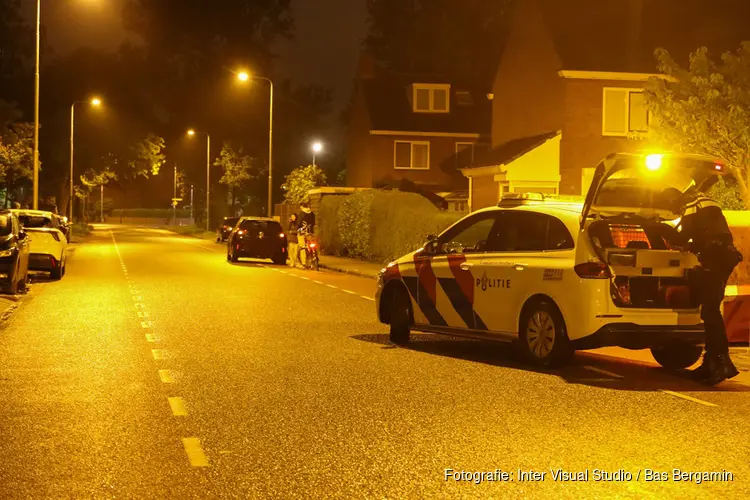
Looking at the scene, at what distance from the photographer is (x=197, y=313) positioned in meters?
18.1

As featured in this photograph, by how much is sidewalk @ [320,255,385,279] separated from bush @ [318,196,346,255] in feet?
4.00

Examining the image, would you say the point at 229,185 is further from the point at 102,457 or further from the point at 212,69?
the point at 102,457

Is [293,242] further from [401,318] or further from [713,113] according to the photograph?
[401,318]

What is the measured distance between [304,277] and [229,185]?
5466 cm

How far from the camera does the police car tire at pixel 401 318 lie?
1402 cm

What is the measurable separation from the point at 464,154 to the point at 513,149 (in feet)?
63.8

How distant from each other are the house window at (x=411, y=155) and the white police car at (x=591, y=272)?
46040 mm

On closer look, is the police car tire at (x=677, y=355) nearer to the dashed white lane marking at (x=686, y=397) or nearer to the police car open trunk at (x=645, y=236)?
the police car open trunk at (x=645, y=236)

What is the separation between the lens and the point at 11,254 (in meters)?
20.7

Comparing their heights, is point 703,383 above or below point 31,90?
below

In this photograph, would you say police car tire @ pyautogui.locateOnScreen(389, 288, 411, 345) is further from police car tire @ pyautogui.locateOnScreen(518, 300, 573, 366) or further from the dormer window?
the dormer window

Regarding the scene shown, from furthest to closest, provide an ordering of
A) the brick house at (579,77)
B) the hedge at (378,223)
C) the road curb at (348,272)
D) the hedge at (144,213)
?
the hedge at (144,213) → the brick house at (579,77) → the hedge at (378,223) → the road curb at (348,272)

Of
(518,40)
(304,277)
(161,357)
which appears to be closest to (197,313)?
(161,357)

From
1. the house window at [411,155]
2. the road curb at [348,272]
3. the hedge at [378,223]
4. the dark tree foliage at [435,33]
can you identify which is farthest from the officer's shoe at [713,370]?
the dark tree foliage at [435,33]
